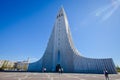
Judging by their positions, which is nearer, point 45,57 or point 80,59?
point 80,59

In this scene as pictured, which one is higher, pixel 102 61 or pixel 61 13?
pixel 61 13

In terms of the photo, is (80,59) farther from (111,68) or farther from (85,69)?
(111,68)

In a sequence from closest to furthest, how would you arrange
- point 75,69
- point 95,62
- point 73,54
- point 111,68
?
1. point 111,68
2. point 95,62
3. point 75,69
4. point 73,54

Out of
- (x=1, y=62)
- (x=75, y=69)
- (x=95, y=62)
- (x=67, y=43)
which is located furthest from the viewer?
(x=1, y=62)

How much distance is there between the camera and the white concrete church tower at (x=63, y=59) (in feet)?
119

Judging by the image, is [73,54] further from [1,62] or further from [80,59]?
[1,62]

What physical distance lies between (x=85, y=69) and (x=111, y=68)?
8511mm

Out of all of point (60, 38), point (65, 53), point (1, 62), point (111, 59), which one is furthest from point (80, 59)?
point (1, 62)

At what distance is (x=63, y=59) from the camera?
45969mm

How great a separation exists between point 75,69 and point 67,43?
12.5 m

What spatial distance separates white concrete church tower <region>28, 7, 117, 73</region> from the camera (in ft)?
119

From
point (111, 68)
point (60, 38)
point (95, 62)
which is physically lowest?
point (111, 68)

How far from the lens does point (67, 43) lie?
48094 millimetres

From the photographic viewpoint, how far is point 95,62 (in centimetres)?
3659
